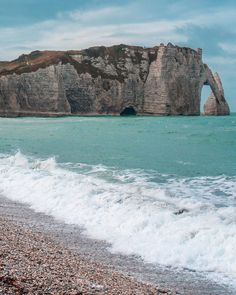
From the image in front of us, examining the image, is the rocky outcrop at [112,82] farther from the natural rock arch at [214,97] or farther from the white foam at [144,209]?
the white foam at [144,209]

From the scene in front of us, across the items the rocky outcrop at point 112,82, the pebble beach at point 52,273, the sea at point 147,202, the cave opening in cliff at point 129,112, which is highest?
the rocky outcrop at point 112,82

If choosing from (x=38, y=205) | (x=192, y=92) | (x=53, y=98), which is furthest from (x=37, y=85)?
(x=38, y=205)

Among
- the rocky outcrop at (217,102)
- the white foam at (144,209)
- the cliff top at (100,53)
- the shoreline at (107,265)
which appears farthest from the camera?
the rocky outcrop at (217,102)

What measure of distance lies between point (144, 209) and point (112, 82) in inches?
5009

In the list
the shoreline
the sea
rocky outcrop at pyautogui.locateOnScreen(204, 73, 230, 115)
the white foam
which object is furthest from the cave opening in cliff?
the shoreline

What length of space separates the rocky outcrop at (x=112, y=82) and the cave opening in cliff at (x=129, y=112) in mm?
384

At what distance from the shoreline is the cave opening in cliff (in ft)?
435

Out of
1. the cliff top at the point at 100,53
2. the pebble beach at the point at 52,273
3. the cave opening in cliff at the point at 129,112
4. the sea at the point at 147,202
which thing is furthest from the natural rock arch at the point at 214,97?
the pebble beach at the point at 52,273

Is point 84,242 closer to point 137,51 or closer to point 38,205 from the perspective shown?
point 38,205

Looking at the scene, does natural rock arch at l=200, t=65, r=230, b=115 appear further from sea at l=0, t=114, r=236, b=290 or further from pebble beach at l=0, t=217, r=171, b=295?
pebble beach at l=0, t=217, r=171, b=295

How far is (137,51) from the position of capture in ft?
482

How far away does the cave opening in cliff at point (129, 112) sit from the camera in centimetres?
14538

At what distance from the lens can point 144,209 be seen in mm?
13359

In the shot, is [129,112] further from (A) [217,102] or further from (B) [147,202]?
(B) [147,202]
